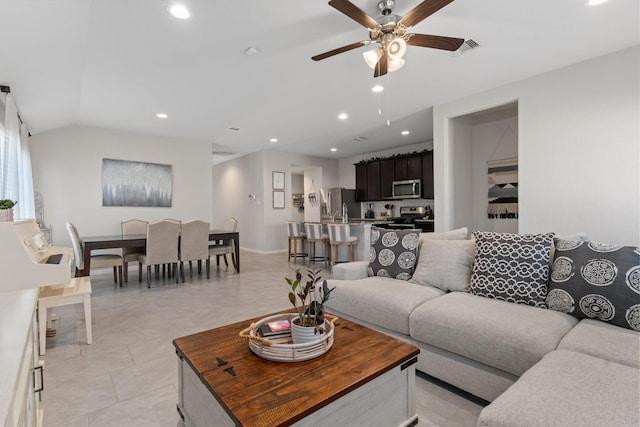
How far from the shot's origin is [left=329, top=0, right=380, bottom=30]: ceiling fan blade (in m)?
1.95

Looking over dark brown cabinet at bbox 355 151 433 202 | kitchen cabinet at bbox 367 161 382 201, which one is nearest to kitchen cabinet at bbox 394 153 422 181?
dark brown cabinet at bbox 355 151 433 202

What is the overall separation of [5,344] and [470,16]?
10.9ft

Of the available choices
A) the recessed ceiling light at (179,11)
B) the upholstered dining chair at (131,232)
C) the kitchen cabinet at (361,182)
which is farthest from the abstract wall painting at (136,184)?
the kitchen cabinet at (361,182)

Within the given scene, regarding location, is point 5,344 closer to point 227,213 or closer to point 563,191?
point 563,191

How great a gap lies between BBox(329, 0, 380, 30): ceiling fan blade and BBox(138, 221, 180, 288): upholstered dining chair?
357cm

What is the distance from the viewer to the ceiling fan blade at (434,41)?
7.30 feet

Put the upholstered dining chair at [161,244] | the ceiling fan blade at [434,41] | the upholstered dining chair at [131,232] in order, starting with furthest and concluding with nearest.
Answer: the upholstered dining chair at [131,232]
the upholstered dining chair at [161,244]
the ceiling fan blade at [434,41]

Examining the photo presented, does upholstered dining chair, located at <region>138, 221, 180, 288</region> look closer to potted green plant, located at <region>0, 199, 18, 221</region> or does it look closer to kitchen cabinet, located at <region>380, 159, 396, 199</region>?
potted green plant, located at <region>0, 199, 18, 221</region>

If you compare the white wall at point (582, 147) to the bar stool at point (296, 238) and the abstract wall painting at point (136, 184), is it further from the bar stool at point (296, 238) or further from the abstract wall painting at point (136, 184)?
the abstract wall painting at point (136, 184)

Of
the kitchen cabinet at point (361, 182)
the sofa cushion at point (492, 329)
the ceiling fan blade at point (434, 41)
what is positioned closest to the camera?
the sofa cushion at point (492, 329)

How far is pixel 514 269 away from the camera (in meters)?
2.02

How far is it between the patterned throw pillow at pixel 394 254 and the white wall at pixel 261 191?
5.15 meters

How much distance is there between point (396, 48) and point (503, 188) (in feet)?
11.6

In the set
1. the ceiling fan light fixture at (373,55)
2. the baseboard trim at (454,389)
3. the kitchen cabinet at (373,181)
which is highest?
the ceiling fan light fixture at (373,55)
